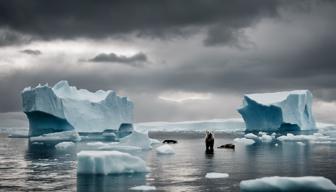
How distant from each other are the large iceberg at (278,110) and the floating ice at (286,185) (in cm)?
5177

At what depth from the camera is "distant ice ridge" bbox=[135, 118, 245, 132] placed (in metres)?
103

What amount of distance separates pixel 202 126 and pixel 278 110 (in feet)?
149

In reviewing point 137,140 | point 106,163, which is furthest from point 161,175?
point 137,140

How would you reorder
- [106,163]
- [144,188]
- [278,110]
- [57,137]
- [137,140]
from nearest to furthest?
[144,188] → [106,163] → [137,140] → [57,137] → [278,110]

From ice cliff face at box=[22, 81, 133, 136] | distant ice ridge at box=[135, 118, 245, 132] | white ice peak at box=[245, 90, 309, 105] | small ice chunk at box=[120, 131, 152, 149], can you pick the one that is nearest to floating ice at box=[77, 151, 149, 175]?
small ice chunk at box=[120, 131, 152, 149]

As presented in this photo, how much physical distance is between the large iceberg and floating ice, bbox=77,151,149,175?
49052mm

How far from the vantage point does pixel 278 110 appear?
64812mm

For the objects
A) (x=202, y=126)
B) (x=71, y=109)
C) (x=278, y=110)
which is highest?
(x=278, y=110)

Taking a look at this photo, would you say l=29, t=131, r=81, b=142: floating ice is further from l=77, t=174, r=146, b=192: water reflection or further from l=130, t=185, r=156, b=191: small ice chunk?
l=130, t=185, r=156, b=191: small ice chunk

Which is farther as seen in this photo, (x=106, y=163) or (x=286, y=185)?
(x=106, y=163)

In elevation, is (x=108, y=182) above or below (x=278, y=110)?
below

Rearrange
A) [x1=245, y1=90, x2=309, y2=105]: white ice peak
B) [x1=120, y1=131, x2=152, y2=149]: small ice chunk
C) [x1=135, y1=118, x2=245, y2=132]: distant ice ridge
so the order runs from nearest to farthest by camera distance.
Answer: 1. [x1=120, y1=131, x2=152, y2=149]: small ice chunk
2. [x1=245, y1=90, x2=309, y2=105]: white ice peak
3. [x1=135, y1=118, x2=245, y2=132]: distant ice ridge

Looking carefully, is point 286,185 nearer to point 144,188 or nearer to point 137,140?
point 144,188

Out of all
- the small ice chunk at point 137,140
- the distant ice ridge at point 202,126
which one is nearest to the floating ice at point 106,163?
the small ice chunk at point 137,140
